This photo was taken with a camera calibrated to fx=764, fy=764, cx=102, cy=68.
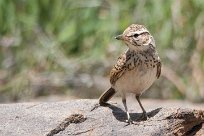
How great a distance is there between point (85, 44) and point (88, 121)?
20.6ft

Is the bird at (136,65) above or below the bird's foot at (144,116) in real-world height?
above

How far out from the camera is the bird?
845cm

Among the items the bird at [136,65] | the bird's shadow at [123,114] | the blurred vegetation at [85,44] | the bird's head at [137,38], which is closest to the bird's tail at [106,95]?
the bird's shadow at [123,114]

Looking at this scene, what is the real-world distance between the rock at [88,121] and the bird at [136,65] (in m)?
0.19

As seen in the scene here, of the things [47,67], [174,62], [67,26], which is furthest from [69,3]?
[174,62]

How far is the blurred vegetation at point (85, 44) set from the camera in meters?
13.8

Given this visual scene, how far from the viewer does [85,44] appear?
572 inches

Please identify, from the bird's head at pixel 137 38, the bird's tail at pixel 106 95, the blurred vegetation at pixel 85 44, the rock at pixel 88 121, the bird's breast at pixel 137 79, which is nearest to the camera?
the rock at pixel 88 121

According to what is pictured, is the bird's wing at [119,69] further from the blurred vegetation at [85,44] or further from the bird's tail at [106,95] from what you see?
the blurred vegetation at [85,44]

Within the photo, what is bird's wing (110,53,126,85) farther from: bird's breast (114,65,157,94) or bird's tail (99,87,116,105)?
bird's tail (99,87,116,105)

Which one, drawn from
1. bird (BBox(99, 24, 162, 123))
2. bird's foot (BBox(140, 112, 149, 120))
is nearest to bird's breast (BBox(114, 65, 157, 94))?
bird (BBox(99, 24, 162, 123))

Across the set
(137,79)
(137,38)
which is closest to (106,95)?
(137,79)

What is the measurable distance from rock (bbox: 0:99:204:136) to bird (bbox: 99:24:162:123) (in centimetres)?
19

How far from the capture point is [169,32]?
13625 mm
